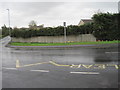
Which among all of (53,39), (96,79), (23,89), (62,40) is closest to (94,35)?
(62,40)

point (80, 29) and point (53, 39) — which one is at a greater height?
point (80, 29)

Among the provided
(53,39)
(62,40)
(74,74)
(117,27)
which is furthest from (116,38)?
(74,74)

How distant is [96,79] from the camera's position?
17.6ft

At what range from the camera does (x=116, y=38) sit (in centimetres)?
2180

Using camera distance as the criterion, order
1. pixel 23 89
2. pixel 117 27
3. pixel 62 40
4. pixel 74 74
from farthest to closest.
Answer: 1. pixel 62 40
2. pixel 117 27
3. pixel 74 74
4. pixel 23 89

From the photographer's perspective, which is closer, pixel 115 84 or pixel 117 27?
pixel 115 84

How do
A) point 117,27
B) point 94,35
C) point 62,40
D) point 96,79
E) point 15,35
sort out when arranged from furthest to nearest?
point 15,35 → point 62,40 → point 94,35 → point 117,27 → point 96,79

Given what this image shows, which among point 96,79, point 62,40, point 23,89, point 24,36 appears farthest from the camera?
point 24,36

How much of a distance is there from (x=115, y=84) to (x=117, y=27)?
18.9 m

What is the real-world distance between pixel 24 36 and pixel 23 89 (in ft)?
90.5

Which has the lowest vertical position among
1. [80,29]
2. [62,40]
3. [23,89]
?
[23,89]

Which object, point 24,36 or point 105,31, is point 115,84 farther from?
point 24,36

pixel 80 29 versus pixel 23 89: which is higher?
pixel 80 29

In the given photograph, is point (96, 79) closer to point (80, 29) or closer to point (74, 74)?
point (74, 74)
